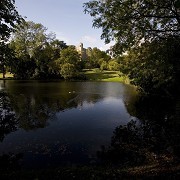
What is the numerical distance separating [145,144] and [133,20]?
7.77m

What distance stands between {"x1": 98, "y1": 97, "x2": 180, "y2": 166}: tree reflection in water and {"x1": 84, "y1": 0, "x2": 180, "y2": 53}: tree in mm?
6182

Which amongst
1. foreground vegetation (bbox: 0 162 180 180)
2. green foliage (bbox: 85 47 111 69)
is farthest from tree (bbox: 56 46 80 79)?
foreground vegetation (bbox: 0 162 180 180)

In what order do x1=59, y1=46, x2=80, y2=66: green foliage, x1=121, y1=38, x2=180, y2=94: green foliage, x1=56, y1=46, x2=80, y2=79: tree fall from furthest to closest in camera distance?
x1=59, y1=46, x2=80, y2=66: green foliage → x1=56, y1=46, x2=80, y2=79: tree → x1=121, y1=38, x2=180, y2=94: green foliage

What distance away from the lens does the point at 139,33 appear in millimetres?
15133

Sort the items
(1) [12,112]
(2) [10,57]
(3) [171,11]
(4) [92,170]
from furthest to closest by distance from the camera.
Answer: (1) [12,112]
(2) [10,57]
(3) [171,11]
(4) [92,170]

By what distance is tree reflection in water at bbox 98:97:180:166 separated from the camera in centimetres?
1275

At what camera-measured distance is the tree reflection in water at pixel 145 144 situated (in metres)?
12.7

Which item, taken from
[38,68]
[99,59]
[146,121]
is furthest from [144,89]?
[99,59]

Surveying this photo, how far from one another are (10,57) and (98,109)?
41.7 feet

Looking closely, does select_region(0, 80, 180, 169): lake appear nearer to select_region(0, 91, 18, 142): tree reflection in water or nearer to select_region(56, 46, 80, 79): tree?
select_region(0, 91, 18, 142): tree reflection in water

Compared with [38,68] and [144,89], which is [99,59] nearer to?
[38,68]

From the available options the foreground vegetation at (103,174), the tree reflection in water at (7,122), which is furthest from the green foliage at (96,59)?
the foreground vegetation at (103,174)

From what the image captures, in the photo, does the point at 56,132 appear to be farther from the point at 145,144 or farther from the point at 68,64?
the point at 68,64

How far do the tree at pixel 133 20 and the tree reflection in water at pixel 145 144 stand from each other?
6.18m
